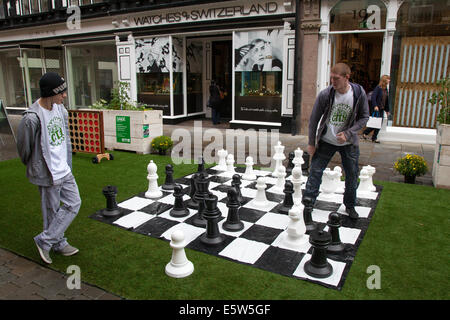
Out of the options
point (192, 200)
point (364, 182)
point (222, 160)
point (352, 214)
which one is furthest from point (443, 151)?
point (192, 200)

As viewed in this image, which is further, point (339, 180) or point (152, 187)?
point (339, 180)

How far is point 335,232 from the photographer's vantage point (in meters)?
3.39

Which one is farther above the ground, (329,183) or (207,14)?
(207,14)

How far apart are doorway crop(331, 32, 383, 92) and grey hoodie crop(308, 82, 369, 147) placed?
6.73 metres

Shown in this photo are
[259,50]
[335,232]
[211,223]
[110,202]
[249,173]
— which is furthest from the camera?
[259,50]

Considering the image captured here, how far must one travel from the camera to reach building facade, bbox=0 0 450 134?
9391 mm

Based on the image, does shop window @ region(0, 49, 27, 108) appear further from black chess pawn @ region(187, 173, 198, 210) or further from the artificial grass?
black chess pawn @ region(187, 173, 198, 210)

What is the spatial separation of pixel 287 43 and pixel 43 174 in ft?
27.9

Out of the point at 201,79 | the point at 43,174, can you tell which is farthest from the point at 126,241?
the point at 201,79

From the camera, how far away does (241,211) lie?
14.5 feet

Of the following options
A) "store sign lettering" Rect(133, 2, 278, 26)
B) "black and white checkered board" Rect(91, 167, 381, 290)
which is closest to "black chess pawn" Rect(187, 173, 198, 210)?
"black and white checkered board" Rect(91, 167, 381, 290)

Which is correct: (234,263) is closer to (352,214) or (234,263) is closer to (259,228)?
(259,228)

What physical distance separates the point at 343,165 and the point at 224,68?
10613 millimetres
